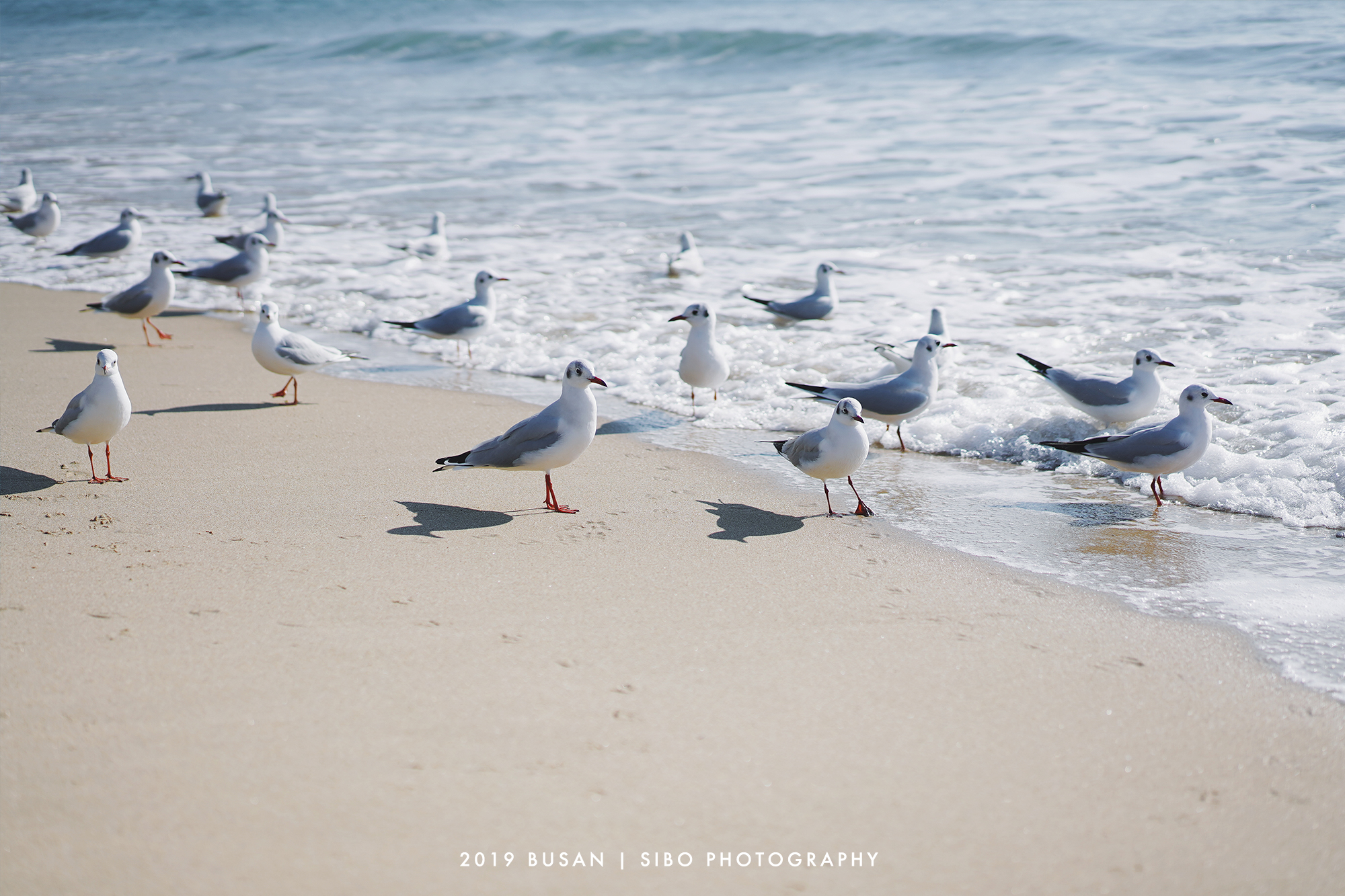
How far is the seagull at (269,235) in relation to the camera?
11.2 metres

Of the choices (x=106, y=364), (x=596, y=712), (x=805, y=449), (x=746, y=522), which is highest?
(x=106, y=364)

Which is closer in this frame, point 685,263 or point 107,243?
point 685,263

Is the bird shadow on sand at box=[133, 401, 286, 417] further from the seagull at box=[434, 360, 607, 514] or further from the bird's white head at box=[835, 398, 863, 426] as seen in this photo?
the bird's white head at box=[835, 398, 863, 426]

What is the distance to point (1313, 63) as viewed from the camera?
56.5 feet

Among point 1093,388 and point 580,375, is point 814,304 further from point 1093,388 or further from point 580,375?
point 580,375

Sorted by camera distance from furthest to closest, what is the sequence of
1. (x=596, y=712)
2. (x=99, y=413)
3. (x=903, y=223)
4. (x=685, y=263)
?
1. (x=903, y=223)
2. (x=685, y=263)
3. (x=99, y=413)
4. (x=596, y=712)

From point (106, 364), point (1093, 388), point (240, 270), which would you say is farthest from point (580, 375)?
point (240, 270)

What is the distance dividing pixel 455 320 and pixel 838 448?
402cm

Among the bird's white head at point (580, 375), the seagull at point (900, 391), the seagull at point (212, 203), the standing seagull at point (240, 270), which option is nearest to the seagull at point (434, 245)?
the standing seagull at point (240, 270)

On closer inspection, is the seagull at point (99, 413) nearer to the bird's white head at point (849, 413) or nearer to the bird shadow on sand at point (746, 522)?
the bird shadow on sand at point (746, 522)

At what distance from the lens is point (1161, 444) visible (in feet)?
18.1

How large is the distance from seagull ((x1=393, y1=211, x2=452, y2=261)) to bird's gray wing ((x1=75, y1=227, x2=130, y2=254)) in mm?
2733

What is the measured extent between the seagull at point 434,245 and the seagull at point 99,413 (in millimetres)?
6191

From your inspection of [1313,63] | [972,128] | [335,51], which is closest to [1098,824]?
[972,128]
